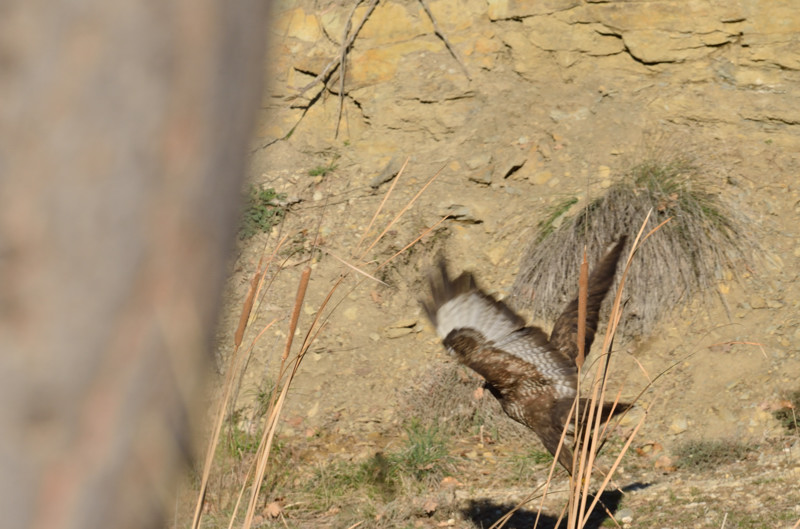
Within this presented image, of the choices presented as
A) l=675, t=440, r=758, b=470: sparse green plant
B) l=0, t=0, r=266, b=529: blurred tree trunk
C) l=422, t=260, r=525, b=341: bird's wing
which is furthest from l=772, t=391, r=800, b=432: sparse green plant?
l=0, t=0, r=266, b=529: blurred tree trunk

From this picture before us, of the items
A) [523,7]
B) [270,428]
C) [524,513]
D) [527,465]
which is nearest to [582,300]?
[270,428]

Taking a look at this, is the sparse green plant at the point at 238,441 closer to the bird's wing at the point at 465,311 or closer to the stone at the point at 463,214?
the bird's wing at the point at 465,311

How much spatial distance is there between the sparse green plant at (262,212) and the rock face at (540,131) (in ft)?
0.63

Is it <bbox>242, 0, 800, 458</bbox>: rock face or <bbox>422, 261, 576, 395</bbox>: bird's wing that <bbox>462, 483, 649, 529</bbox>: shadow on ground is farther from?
<bbox>422, 261, 576, 395</bbox>: bird's wing

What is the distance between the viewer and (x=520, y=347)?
3.84 m

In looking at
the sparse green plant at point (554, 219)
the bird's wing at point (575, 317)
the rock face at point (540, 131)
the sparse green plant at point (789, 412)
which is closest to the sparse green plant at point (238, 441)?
the rock face at point (540, 131)

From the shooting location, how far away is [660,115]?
5.31 metres

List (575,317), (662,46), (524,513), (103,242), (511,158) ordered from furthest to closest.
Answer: (511,158)
(662,46)
(524,513)
(575,317)
(103,242)

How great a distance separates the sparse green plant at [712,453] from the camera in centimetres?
414

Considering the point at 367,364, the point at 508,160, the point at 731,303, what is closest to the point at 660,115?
the point at 508,160

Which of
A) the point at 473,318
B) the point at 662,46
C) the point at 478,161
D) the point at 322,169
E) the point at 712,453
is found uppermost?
the point at 662,46

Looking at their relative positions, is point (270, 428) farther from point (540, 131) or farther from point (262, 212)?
point (540, 131)

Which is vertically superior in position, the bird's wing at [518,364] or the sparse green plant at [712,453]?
the bird's wing at [518,364]

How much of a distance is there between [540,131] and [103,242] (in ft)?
17.3
